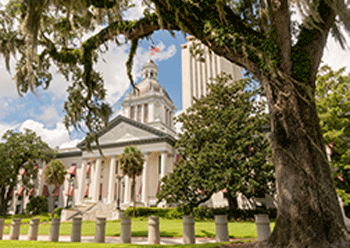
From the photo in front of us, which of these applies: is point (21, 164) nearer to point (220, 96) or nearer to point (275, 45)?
point (220, 96)

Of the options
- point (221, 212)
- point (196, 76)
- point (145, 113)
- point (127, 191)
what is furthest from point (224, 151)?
point (196, 76)

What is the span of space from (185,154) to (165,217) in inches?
281

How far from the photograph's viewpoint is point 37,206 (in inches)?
1511

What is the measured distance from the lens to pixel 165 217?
26.9 meters

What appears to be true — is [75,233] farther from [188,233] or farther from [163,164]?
[163,164]

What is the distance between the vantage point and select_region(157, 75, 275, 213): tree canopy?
72.3 feet

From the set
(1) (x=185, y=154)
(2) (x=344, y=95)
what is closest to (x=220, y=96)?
(1) (x=185, y=154)

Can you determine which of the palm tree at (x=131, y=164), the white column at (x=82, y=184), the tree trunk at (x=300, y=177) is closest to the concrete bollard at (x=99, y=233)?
the tree trunk at (x=300, y=177)

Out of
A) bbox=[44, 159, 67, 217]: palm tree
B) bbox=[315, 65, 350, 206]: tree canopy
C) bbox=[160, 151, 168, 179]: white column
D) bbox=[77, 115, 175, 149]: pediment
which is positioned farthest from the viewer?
bbox=[77, 115, 175, 149]: pediment

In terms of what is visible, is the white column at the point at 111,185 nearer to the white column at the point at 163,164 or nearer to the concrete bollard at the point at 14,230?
the white column at the point at 163,164

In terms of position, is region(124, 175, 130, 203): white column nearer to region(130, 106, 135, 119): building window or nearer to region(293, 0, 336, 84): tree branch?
region(130, 106, 135, 119): building window

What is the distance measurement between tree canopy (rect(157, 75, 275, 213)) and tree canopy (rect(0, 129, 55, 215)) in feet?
80.9

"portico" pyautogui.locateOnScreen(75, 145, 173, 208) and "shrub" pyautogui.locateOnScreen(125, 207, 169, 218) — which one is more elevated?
"portico" pyautogui.locateOnScreen(75, 145, 173, 208)

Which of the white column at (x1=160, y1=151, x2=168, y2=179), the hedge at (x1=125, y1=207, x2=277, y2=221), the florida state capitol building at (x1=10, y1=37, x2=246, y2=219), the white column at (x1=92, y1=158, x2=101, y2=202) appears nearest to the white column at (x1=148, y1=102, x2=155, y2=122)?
the florida state capitol building at (x1=10, y1=37, x2=246, y2=219)
